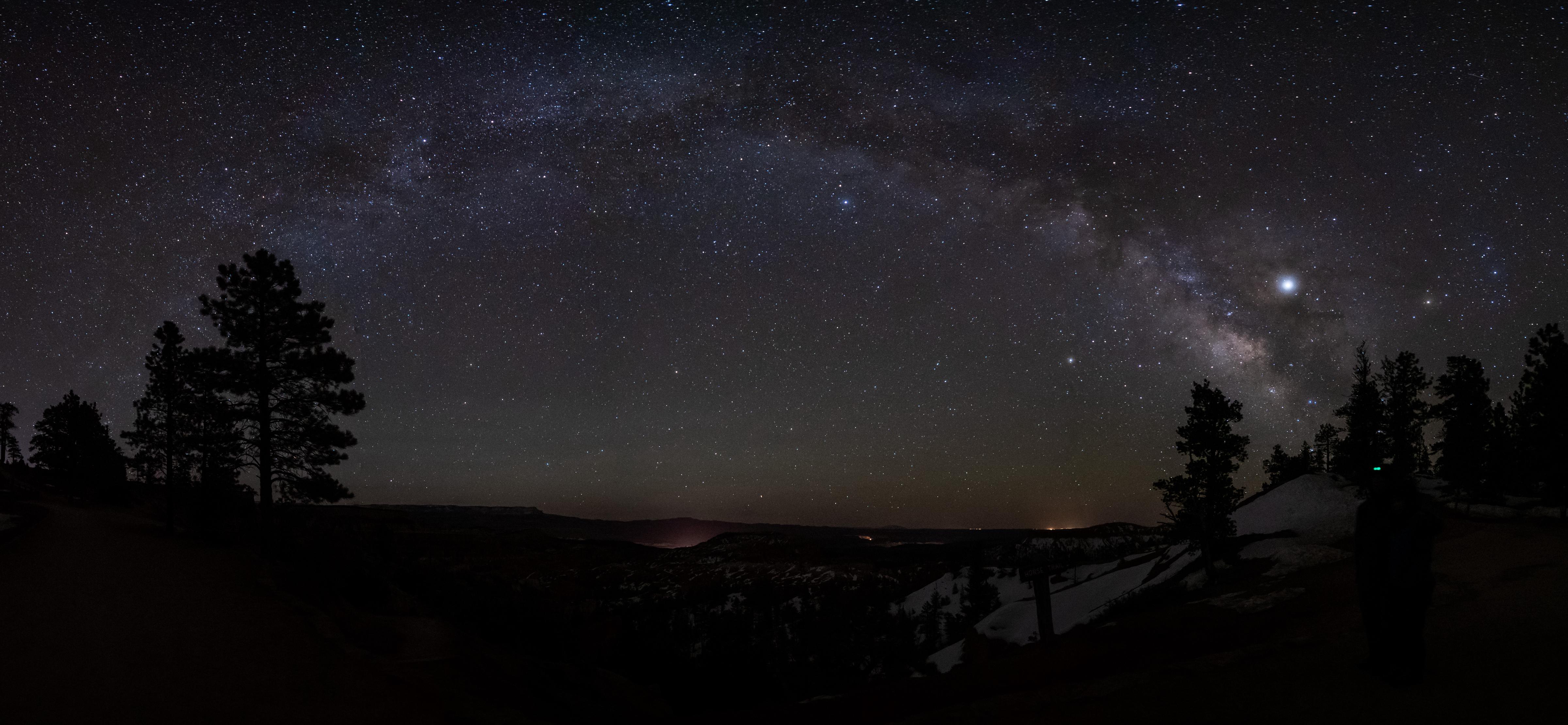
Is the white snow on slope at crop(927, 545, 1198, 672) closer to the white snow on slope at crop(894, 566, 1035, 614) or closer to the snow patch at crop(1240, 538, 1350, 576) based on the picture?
the snow patch at crop(1240, 538, 1350, 576)

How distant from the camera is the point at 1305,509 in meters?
34.4

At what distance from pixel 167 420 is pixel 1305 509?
5647cm

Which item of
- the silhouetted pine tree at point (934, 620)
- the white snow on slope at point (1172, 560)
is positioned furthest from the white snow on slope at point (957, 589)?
the white snow on slope at point (1172, 560)

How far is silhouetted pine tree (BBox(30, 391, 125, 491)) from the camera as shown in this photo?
6378 centimetres

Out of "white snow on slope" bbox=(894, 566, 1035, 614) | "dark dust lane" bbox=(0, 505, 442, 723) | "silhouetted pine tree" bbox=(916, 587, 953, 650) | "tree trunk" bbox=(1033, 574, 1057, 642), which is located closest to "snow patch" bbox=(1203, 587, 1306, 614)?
"tree trunk" bbox=(1033, 574, 1057, 642)

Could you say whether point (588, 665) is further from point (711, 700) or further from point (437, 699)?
point (711, 700)

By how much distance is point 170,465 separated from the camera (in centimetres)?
3064

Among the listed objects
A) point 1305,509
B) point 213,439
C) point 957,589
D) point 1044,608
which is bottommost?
point 957,589

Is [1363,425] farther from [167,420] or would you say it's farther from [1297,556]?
[167,420]

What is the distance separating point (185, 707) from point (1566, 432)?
48793 mm

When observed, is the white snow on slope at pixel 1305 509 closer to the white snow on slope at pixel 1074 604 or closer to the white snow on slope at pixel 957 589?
the white snow on slope at pixel 1074 604

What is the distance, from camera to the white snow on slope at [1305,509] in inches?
1144

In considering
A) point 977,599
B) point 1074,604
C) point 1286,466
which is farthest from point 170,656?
point 1286,466

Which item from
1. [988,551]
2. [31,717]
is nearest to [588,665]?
[31,717]
